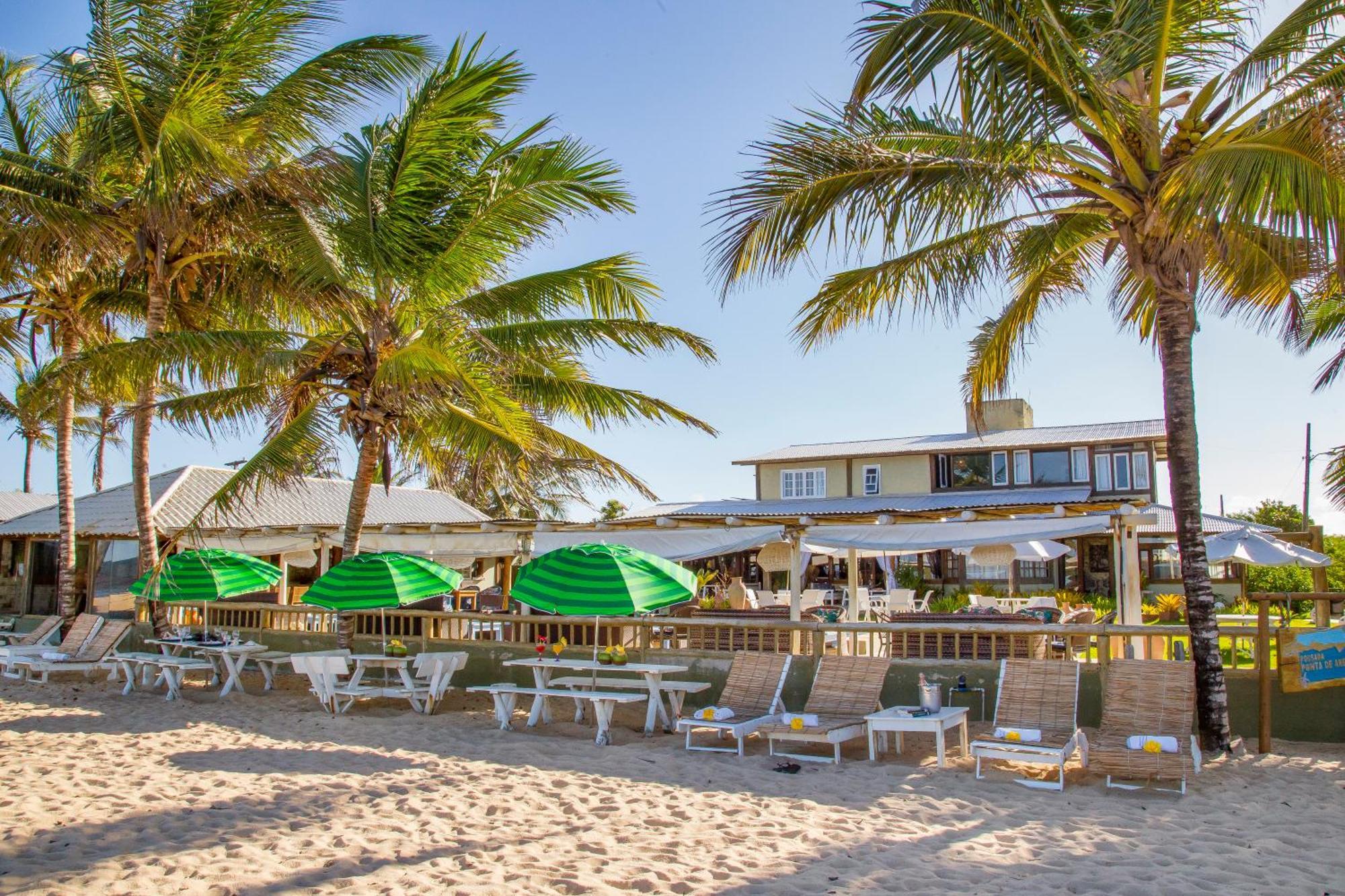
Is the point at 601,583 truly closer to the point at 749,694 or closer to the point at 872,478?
the point at 749,694

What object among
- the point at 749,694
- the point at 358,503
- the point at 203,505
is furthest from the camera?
the point at 203,505

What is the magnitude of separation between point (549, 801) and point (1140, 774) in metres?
4.41

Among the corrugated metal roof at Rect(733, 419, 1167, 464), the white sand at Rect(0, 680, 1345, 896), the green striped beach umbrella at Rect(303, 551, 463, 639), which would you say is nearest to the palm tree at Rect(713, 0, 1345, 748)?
the white sand at Rect(0, 680, 1345, 896)

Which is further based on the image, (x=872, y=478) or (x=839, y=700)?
(x=872, y=478)

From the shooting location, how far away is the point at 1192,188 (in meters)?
6.69

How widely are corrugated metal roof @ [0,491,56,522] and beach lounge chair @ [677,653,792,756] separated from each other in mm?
27552

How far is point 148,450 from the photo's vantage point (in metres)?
15.0

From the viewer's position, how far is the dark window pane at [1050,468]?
94.5 ft

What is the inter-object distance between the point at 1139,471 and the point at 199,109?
25312 millimetres

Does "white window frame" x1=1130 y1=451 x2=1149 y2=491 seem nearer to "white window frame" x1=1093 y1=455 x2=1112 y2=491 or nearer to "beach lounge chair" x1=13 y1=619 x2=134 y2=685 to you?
"white window frame" x1=1093 y1=455 x2=1112 y2=491

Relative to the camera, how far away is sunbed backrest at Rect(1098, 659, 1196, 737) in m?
8.02

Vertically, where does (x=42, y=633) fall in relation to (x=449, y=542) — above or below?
below

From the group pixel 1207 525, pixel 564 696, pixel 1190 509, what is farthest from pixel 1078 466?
pixel 564 696

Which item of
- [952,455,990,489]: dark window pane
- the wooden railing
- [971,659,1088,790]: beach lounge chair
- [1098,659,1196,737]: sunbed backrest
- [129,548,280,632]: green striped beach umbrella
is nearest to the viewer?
[971,659,1088,790]: beach lounge chair
